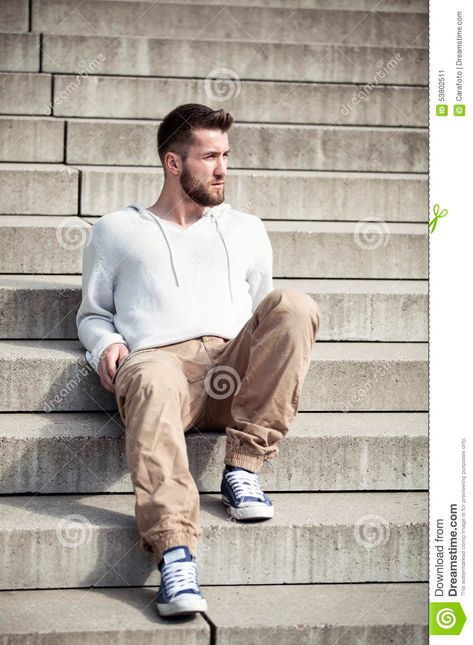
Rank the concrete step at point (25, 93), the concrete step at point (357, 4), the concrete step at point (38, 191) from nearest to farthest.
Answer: the concrete step at point (38, 191)
the concrete step at point (25, 93)
the concrete step at point (357, 4)

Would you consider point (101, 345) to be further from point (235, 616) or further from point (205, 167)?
point (235, 616)

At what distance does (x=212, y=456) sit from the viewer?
308cm

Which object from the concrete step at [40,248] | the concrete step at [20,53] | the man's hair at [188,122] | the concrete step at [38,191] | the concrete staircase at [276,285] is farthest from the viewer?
the concrete step at [20,53]

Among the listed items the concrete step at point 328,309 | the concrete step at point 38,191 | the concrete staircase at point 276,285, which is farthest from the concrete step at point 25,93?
the concrete step at point 328,309

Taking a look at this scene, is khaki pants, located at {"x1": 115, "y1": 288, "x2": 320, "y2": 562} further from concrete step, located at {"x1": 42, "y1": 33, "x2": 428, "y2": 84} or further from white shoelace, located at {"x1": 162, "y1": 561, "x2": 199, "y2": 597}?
concrete step, located at {"x1": 42, "y1": 33, "x2": 428, "y2": 84}

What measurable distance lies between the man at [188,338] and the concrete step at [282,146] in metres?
1.07

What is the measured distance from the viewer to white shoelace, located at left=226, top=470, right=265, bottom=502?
9.47ft

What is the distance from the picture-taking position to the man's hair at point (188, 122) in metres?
3.29

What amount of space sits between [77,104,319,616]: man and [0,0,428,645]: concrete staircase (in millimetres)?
140

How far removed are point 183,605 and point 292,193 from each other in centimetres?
211

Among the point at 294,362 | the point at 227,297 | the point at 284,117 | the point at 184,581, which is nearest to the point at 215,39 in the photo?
the point at 284,117

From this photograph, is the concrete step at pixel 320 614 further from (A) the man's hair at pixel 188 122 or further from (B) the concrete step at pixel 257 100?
(B) the concrete step at pixel 257 100
